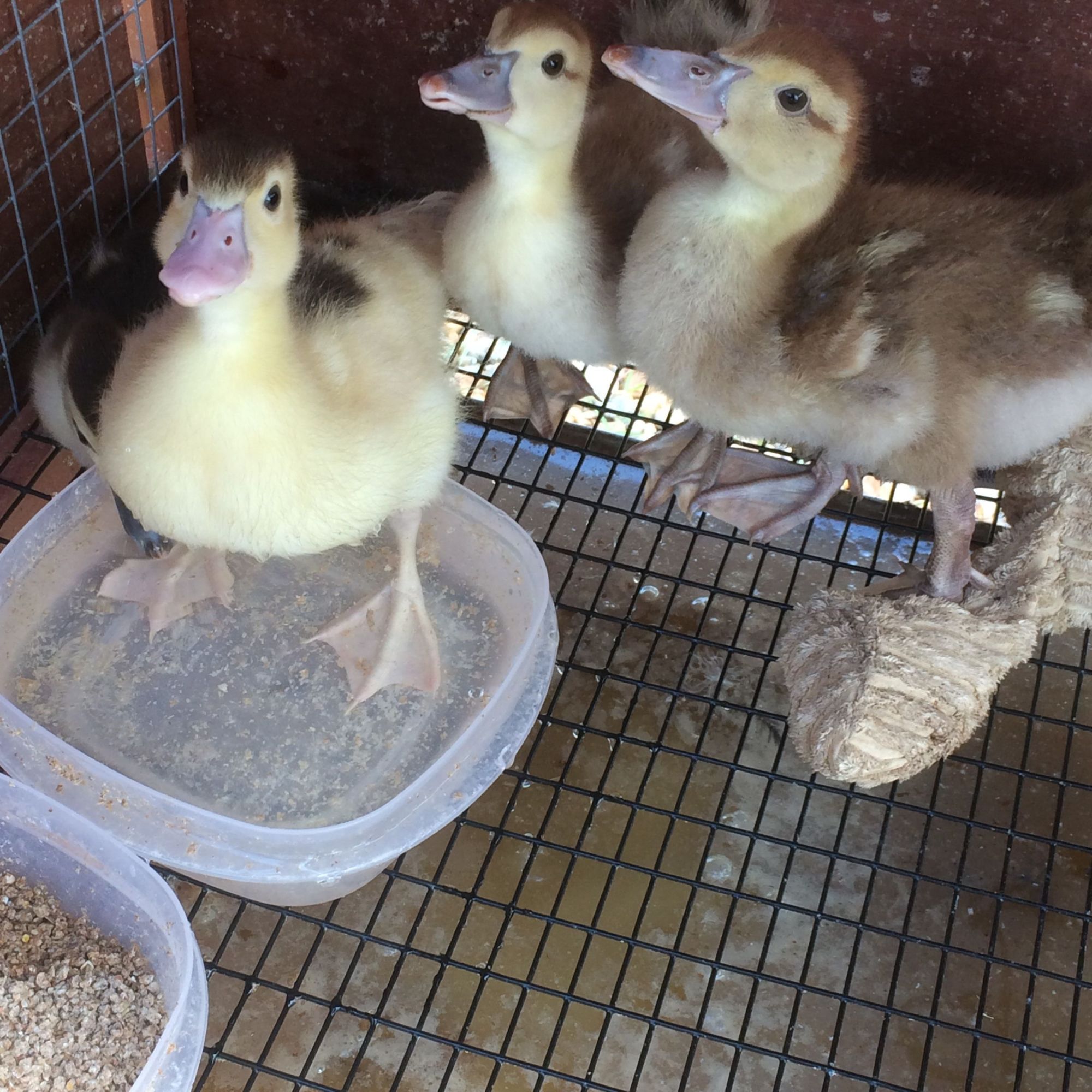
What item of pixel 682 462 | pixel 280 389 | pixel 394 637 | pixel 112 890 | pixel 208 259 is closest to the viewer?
pixel 208 259

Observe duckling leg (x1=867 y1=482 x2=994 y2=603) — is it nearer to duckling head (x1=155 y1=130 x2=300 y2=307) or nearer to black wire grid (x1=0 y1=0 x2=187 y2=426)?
duckling head (x1=155 y1=130 x2=300 y2=307)

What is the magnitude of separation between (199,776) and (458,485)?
0.47m

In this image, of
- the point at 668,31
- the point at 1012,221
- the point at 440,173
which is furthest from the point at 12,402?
the point at 1012,221

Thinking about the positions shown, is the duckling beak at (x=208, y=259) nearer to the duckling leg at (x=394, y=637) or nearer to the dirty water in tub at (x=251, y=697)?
the duckling leg at (x=394, y=637)

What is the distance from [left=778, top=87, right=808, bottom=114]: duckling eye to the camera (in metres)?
1.24

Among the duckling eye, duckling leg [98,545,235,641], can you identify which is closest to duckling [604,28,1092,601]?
the duckling eye

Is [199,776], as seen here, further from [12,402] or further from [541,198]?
[541,198]

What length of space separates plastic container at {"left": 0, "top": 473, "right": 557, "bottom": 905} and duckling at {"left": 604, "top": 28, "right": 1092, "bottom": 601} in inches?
14.0

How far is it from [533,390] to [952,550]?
1.98 ft

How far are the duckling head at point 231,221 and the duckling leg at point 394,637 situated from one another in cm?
42

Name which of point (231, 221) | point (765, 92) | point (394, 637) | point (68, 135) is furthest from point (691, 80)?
point (68, 135)

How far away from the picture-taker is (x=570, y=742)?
1674 millimetres

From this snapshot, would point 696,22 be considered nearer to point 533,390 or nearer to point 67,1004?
point 533,390

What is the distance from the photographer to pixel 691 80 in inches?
48.9
